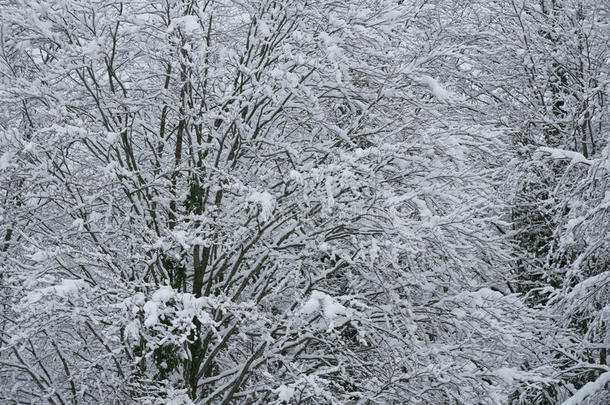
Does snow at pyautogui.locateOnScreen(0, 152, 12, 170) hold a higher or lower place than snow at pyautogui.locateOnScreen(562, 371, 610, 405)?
higher

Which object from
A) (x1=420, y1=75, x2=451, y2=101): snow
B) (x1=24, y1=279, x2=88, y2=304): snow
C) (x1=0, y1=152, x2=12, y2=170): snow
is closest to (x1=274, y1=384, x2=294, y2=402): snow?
(x1=24, y1=279, x2=88, y2=304): snow

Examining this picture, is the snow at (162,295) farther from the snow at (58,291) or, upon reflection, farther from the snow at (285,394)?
the snow at (285,394)

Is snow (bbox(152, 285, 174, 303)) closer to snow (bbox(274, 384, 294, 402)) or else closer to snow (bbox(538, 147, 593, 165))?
snow (bbox(274, 384, 294, 402))

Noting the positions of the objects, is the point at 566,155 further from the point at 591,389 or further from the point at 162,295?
the point at 162,295

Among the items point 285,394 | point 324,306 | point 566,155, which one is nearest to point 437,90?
point 324,306

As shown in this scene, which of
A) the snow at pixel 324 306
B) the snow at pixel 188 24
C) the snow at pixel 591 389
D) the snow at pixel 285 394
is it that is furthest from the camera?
the snow at pixel 591 389

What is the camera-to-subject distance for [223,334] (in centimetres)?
575

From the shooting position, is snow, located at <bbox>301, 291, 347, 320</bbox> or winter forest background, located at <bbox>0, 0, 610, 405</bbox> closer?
snow, located at <bbox>301, 291, 347, 320</bbox>

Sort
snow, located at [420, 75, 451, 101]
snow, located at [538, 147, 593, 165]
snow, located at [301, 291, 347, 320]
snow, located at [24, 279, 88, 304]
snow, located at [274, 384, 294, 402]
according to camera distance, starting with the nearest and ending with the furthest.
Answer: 1. snow, located at [24, 279, 88, 304]
2. snow, located at [301, 291, 347, 320]
3. snow, located at [274, 384, 294, 402]
4. snow, located at [420, 75, 451, 101]
5. snow, located at [538, 147, 593, 165]

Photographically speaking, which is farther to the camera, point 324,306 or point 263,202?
point 263,202

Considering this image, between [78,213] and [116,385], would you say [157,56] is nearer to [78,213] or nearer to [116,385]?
Answer: [78,213]

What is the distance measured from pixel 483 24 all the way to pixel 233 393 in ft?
25.0

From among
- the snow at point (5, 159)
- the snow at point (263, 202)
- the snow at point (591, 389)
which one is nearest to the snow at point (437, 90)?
the snow at point (263, 202)

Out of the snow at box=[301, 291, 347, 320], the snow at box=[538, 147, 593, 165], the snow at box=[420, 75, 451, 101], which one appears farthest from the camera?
the snow at box=[538, 147, 593, 165]
